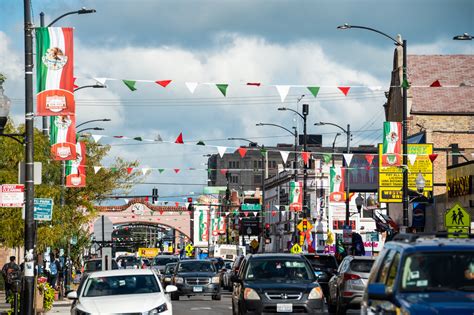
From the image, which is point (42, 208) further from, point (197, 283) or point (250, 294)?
point (197, 283)

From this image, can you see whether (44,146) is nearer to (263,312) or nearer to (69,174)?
(69,174)

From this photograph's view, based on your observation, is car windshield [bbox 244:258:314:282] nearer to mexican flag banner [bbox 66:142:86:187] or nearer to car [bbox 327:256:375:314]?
car [bbox 327:256:375:314]

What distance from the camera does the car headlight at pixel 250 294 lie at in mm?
22844

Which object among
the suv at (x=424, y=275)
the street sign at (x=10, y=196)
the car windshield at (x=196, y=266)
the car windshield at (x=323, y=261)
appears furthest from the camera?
the car windshield at (x=196, y=266)

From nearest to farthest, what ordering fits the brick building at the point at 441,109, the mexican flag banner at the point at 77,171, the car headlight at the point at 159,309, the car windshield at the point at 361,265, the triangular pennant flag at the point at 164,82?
the car headlight at the point at 159,309
the car windshield at the point at 361,265
the triangular pennant flag at the point at 164,82
the mexican flag banner at the point at 77,171
the brick building at the point at 441,109

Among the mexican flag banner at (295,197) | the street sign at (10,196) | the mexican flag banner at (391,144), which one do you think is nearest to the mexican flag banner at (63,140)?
the street sign at (10,196)

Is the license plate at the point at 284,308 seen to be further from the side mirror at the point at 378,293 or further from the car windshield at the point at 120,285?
the side mirror at the point at 378,293

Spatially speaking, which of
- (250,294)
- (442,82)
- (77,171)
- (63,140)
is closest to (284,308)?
(250,294)

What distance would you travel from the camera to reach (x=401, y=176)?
195 feet

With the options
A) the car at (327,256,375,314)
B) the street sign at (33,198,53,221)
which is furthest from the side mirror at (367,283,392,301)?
the street sign at (33,198,53,221)

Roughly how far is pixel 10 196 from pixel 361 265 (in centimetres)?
885

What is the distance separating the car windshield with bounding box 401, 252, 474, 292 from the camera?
1199cm

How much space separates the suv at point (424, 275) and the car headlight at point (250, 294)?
9.98 meters

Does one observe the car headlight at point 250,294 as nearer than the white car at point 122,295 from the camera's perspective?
No
